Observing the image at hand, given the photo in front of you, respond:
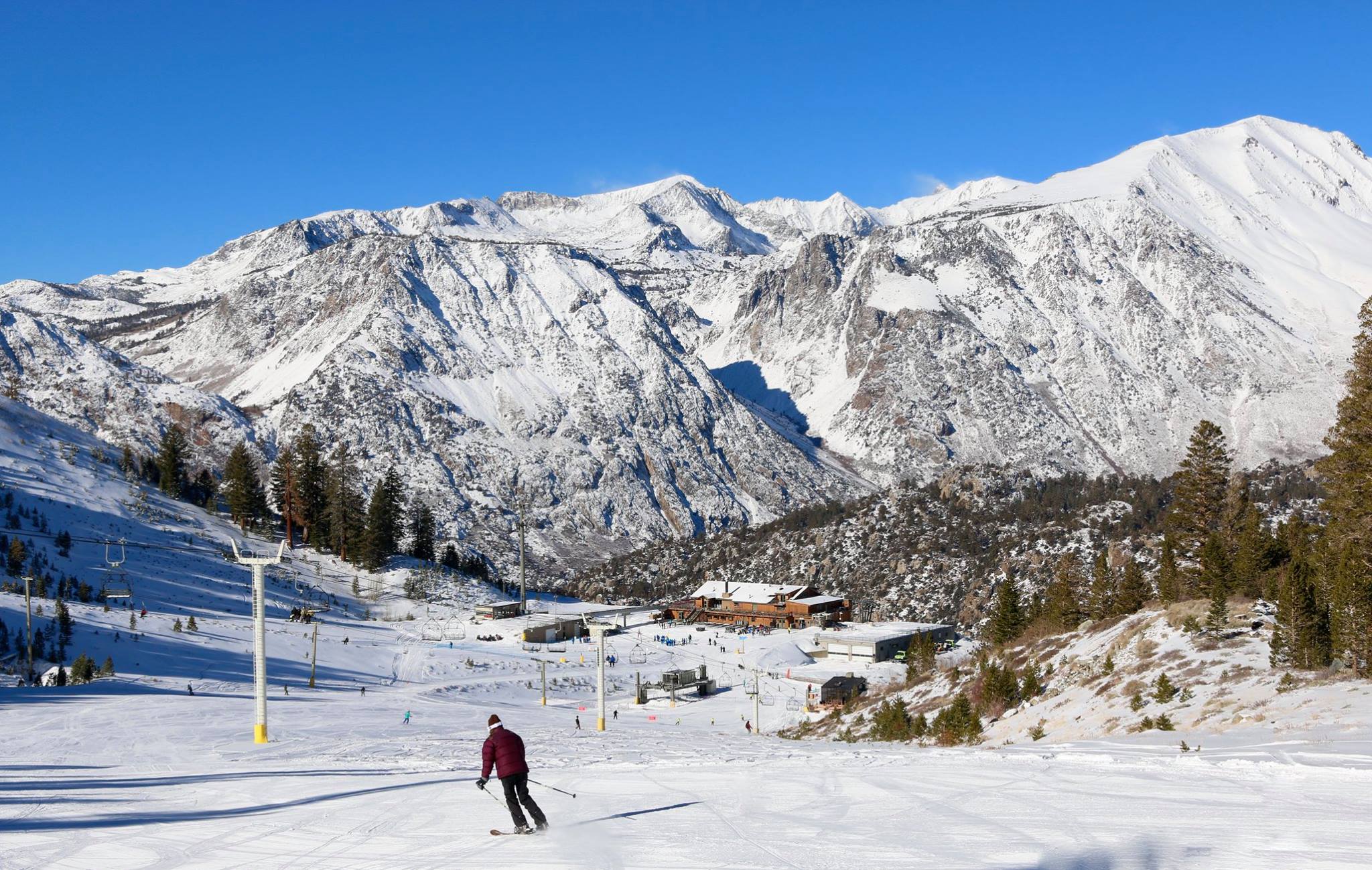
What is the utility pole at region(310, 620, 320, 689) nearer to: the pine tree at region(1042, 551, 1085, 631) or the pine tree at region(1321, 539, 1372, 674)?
the pine tree at region(1042, 551, 1085, 631)

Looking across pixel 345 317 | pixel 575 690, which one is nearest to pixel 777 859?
pixel 575 690

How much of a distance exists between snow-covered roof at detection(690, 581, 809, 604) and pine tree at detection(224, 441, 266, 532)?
4569 cm

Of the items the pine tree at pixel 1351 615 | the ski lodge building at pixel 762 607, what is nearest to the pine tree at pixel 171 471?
the ski lodge building at pixel 762 607

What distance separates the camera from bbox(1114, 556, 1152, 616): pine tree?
4341cm

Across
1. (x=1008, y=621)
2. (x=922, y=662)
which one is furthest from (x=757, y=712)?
(x=1008, y=621)

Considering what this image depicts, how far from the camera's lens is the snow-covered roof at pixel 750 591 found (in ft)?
339

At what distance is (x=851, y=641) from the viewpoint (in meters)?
85.4

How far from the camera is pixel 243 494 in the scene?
315 ft

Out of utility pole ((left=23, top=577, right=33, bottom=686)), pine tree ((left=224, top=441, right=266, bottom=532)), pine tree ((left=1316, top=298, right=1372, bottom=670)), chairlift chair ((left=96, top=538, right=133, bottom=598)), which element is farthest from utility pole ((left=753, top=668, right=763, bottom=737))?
pine tree ((left=224, top=441, right=266, bottom=532))

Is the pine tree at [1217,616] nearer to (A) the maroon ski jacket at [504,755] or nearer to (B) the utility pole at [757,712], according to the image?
(B) the utility pole at [757,712]

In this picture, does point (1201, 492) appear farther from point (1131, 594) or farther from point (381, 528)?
point (381, 528)

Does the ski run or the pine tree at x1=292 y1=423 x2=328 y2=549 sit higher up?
the pine tree at x1=292 y1=423 x2=328 y2=549

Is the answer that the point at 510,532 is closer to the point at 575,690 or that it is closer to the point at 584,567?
the point at 584,567

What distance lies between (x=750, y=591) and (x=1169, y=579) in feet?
211
